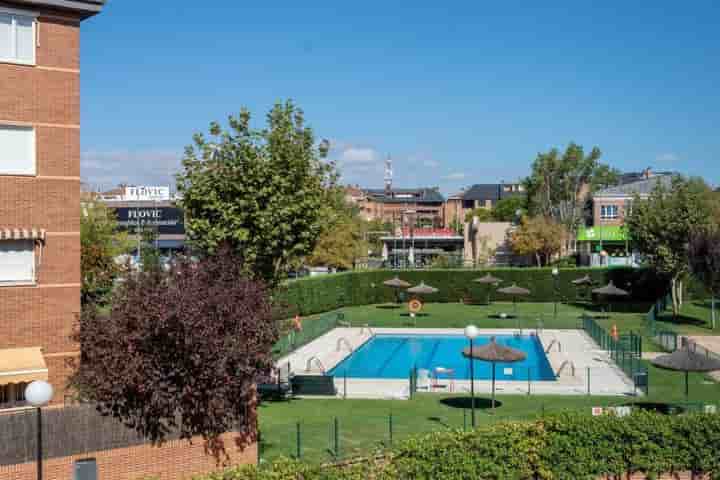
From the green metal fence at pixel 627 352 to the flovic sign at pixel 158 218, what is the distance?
173 feet

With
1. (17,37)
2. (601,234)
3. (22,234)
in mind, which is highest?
(17,37)

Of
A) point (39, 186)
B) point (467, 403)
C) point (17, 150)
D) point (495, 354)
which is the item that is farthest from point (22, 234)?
point (467, 403)

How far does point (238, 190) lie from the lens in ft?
72.2

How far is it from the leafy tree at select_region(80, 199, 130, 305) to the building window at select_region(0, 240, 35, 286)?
43.4 ft

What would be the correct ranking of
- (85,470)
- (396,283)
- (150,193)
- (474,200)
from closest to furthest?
(85,470) → (396,283) → (150,193) → (474,200)

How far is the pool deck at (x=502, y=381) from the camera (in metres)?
28.3

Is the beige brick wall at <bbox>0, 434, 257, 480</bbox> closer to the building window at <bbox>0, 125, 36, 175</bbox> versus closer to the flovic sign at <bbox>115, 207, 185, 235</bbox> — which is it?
the building window at <bbox>0, 125, 36, 175</bbox>

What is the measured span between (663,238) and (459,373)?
59.5 ft

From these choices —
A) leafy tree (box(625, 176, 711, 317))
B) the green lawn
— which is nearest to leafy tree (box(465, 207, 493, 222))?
leafy tree (box(625, 176, 711, 317))

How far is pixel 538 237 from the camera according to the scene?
7319cm

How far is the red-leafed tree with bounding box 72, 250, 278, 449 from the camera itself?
14875 mm

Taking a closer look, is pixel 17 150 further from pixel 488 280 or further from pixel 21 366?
pixel 488 280

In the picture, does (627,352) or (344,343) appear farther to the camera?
(344,343)

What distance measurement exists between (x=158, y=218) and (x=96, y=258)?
159 ft
